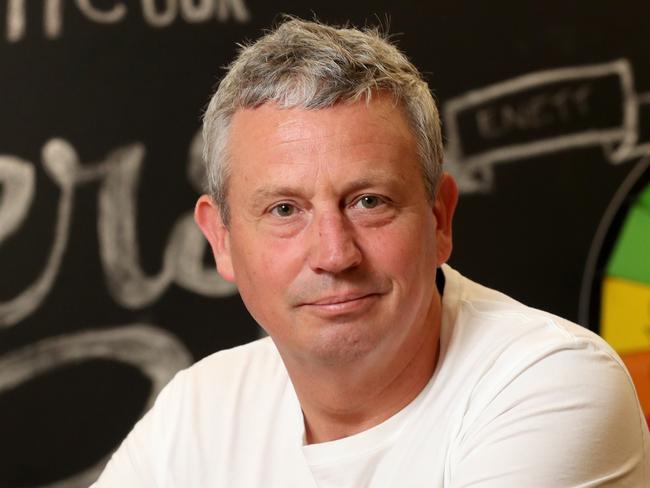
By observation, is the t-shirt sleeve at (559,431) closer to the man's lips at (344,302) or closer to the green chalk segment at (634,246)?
the man's lips at (344,302)

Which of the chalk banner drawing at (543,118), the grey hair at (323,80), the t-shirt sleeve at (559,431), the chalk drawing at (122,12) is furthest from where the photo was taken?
the chalk banner drawing at (543,118)

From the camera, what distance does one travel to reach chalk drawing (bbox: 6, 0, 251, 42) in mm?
1989

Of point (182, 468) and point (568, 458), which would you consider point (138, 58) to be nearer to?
point (182, 468)

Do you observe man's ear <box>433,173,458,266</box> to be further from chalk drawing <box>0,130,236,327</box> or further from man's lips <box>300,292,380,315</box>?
chalk drawing <box>0,130,236,327</box>

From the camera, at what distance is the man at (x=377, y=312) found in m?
1.05

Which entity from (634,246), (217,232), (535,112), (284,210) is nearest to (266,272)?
(284,210)

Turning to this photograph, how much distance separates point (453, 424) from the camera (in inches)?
44.5

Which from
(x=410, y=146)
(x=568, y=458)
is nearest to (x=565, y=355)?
(x=568, y=458)

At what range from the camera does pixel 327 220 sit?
1092 millimetres

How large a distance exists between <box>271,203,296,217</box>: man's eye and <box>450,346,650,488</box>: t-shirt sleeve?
0.26m

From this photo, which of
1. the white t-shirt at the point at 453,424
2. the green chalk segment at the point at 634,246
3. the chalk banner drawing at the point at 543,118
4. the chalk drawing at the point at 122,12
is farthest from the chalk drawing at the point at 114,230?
the green chalk segment at the point at 634,246

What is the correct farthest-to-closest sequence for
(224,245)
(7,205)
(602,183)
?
(602,183), (7,205), (224,245)

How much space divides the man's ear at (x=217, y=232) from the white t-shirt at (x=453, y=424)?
0.15 meters

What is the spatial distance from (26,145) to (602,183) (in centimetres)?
113
